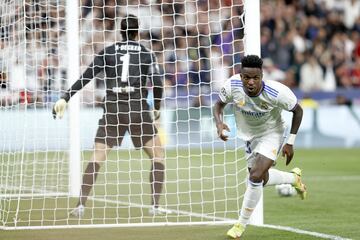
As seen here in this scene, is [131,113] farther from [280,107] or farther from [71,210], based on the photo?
[280,107]

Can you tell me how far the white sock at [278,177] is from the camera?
31.5 feet

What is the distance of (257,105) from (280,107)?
22 cm

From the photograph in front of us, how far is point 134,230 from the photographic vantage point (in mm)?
9781

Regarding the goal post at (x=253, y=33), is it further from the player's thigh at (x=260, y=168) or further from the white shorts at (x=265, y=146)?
the player's thigh at (x=260, y=168)

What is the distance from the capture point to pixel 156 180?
11.2 metres

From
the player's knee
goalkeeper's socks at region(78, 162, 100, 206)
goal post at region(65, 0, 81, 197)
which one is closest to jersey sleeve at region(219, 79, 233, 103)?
the player's knee

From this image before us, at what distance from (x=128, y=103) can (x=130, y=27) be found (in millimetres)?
876

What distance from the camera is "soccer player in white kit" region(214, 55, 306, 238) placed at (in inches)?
350

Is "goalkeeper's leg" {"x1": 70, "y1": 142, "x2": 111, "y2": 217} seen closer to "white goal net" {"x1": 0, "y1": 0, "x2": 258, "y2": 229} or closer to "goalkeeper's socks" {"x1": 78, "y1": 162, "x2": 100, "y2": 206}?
"goalkeeper's socks" {"x1": 78, "y1": 162, "x2": 100, "y2": 206}

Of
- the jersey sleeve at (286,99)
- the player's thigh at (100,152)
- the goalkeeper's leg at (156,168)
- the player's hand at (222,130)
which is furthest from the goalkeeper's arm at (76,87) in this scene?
the jersey sleeve at (286,99)

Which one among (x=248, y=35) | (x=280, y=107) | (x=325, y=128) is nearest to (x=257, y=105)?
(x=280, y=107)

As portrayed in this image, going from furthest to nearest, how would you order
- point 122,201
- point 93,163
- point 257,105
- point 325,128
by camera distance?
point 325,128 → point 122,201 → point 93,163 → point 257,105

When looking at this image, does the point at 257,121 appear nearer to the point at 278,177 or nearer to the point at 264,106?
the point at 264,106

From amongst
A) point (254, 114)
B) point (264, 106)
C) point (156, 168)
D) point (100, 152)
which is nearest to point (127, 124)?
point (100, 152)
